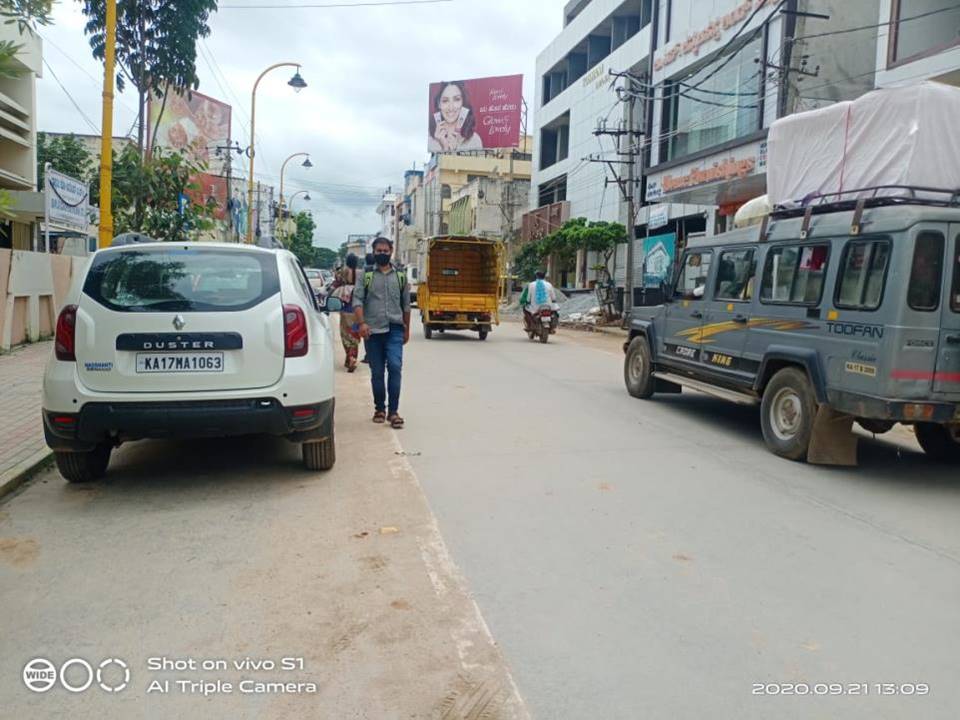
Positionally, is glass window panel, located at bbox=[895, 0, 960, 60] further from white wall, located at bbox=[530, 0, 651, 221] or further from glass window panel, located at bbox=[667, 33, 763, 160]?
white wall, located at bbox=[530, 0, 651, 221]

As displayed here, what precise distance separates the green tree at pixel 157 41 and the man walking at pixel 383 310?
11492mm

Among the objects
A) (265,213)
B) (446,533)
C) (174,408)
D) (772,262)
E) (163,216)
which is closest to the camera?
(446,533)

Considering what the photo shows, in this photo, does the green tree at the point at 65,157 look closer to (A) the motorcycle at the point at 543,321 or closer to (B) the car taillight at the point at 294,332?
(A) the motorcycle at the point at 543,321

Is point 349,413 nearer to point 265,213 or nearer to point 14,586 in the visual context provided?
point 14,586

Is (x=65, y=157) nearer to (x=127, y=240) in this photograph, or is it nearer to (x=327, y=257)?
(x=127, y=240)

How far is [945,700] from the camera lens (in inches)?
121

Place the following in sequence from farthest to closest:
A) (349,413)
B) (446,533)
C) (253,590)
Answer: (349,413)
(446,533)
(253,590)

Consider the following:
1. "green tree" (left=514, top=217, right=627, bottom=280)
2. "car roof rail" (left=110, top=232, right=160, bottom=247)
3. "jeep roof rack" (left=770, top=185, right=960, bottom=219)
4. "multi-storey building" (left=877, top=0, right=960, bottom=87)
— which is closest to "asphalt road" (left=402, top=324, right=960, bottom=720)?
"jeep roof rack" (left=770, top=185, right=960, bottom=219)

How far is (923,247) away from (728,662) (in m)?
4.15

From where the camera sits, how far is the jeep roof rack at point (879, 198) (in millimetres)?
6416

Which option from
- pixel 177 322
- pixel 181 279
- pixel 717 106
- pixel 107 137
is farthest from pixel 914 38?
pixel 177 322

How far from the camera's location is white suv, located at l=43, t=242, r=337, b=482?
5.28 m

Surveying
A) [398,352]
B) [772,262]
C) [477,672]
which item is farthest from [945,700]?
[398,352]

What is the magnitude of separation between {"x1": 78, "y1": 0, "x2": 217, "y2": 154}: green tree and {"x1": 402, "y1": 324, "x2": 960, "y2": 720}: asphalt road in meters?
13.4
